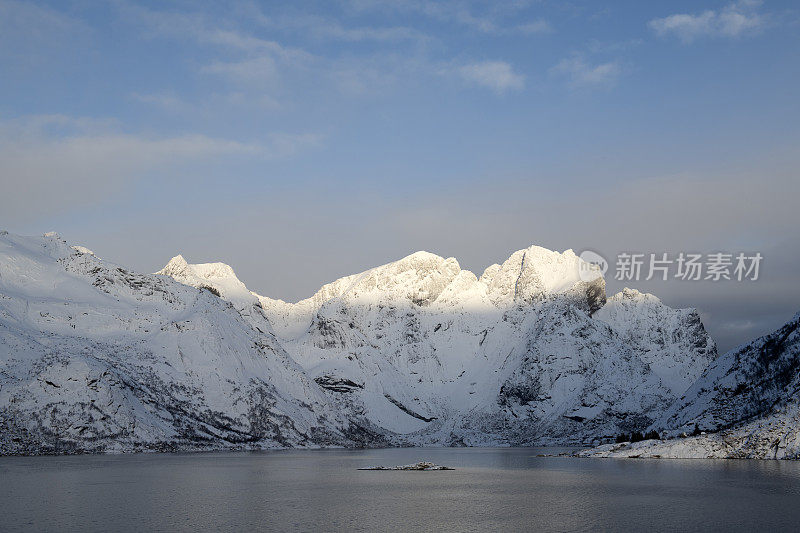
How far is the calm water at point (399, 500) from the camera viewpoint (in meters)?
69.7

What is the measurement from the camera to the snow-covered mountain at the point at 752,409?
148875 mm

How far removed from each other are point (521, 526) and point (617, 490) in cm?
3855

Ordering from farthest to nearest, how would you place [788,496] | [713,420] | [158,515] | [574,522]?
[713,420], [788,496], [158,515], [574,522]

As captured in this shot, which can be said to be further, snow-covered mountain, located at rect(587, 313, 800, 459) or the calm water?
snow-covered mountain, located at rect(587, 313, 800, 459)

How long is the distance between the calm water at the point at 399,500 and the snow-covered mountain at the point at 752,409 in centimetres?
1657

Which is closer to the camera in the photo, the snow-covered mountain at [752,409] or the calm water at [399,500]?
the calm water at [399,500]

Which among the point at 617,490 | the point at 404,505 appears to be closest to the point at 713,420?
the point at 617,490

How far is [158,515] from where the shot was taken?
75625 mm

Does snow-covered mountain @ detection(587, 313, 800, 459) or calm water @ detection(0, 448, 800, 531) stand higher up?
snow-covered mountain @ detection(587, 313, 800, 459)

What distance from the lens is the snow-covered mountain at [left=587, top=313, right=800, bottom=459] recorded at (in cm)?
14888

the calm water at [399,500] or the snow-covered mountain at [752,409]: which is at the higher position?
the snow-covered mountain at [752,409]

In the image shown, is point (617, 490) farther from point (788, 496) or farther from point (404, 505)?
point (404, 505)

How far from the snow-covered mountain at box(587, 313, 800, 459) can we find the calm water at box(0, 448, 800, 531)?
54.4 feet

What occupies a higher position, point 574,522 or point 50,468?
point 574,522
